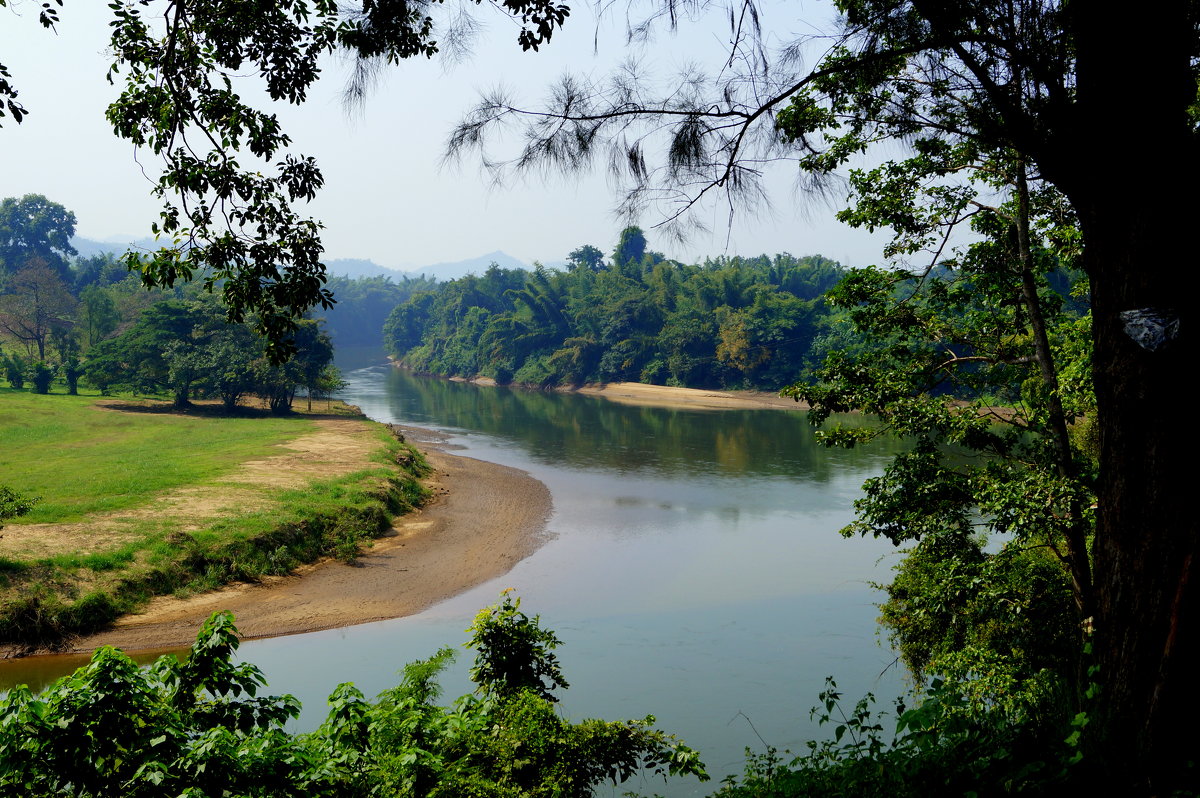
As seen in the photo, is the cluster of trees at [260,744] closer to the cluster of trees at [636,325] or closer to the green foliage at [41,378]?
the green foliage at [41,378]

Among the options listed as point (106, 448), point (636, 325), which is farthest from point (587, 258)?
point (106, 448)

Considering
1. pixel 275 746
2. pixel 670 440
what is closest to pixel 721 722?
pixel 275 746

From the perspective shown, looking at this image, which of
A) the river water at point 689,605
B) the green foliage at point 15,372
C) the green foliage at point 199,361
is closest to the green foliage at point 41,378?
the green foliage at point 15,372

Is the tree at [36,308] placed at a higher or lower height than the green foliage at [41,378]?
higher

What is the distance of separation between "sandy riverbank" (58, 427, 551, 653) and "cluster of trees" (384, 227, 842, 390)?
30764 mm

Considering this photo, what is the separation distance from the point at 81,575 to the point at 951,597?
1425 centimetres

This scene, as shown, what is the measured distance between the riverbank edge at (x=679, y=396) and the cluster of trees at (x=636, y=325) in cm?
113

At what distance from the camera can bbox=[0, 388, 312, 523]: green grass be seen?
2017 centimetres

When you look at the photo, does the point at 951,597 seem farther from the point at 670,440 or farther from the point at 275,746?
the point at 670,440

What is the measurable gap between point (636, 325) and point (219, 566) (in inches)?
2084

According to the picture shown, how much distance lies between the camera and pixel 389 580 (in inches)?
730

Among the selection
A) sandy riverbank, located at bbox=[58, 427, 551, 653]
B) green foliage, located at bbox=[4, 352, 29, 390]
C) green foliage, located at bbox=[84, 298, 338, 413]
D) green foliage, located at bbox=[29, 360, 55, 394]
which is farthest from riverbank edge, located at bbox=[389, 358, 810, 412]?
green foliage, located at bbox=[4, 352, 29, 390]

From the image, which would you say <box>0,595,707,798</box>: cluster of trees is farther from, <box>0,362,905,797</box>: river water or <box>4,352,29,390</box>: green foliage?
<box>4,352,29,390</box>: green foliage

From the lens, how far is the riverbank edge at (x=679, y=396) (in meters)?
55.7
